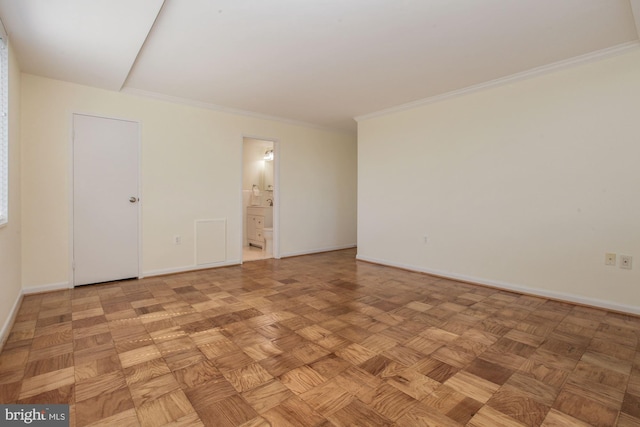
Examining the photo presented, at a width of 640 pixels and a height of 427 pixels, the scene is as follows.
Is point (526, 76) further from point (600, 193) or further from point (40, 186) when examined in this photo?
point (40, 186)

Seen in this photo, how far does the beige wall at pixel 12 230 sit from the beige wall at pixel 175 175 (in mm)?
260

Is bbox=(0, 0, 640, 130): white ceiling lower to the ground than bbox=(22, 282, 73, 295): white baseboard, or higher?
higher

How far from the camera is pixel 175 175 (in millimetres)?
4152

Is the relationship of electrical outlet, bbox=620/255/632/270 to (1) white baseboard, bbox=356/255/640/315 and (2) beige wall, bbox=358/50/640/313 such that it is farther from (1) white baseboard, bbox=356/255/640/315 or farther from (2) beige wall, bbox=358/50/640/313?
(1) white baseboard, bbox=356/255/640/315

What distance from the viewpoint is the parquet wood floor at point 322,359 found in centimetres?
149

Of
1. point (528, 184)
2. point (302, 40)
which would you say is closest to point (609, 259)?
point (528, 184)

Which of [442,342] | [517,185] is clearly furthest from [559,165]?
[442,342]

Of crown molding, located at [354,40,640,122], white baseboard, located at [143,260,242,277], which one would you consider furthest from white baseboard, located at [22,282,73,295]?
crown molding, located at [354,40,640,122]

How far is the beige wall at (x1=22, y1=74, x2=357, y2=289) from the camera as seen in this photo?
10.8ft

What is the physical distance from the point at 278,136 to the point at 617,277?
14.6 feet

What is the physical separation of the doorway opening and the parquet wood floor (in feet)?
8.55

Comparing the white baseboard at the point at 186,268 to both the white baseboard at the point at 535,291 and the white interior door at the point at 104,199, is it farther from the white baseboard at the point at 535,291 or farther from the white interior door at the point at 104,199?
the white baseboard at the point at 535,291

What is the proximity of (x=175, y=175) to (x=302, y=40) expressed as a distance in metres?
2.50

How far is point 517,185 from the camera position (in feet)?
11.2
